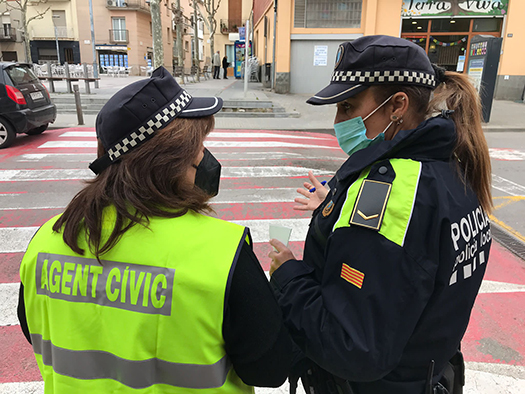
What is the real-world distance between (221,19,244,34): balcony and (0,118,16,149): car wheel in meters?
45.7

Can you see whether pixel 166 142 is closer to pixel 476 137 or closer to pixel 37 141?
pixel 476 137

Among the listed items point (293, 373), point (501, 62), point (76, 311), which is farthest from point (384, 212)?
point (501, 62)

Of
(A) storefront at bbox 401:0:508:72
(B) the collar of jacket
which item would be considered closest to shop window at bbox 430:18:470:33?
(A) storefront at bbox 401:0:508:72

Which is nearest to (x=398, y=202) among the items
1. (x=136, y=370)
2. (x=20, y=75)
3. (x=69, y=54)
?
(x=136, y=370)

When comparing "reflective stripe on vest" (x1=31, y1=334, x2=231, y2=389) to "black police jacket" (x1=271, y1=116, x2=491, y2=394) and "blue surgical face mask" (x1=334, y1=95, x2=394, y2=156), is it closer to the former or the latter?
"black police jacket" (x1=271, y1=116, x2=491, y2=394)

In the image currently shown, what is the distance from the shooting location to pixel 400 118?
1.54 m

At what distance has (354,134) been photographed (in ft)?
5.55

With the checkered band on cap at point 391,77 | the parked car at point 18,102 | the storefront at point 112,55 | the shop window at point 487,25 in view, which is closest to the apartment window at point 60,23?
the storefront at point 112,55

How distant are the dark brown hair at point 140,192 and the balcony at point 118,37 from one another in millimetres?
49702

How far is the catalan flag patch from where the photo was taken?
4.11 feet

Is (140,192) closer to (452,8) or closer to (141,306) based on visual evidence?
(141,306)

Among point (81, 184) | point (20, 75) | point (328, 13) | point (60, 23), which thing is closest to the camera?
point (81, 184)

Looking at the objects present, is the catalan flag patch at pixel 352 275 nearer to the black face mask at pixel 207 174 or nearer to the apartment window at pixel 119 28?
the black face mask at pixel 207 174

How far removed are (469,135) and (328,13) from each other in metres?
20.0
